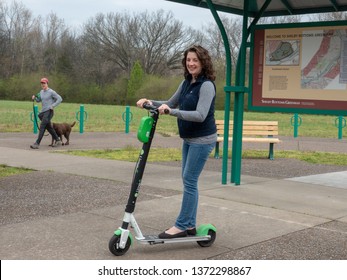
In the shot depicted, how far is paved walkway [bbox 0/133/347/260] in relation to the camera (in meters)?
4.81

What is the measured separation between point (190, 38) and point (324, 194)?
7154cm

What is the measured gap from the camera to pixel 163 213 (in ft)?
20.5

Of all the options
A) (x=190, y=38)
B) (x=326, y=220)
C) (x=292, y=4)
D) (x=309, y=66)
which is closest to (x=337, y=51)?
(x=309, y=66)

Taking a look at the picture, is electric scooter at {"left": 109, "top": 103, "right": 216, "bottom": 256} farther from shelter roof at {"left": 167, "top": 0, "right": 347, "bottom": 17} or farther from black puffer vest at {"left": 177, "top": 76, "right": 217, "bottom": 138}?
shelter roof at {"left": 167, "top": 0, "right": 347, "bottom": 17}

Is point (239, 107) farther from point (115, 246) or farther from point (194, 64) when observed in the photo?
point (115, 246)

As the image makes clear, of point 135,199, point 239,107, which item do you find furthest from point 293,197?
point 135,199

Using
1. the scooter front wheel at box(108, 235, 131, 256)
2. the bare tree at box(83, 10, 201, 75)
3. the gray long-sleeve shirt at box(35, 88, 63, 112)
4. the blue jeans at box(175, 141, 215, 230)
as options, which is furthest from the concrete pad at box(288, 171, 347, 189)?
the bare tree at box(83, 10, 201, 75)

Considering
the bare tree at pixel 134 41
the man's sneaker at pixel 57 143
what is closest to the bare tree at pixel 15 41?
the bare tree at pixel 134 41

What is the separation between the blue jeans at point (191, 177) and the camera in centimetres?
486

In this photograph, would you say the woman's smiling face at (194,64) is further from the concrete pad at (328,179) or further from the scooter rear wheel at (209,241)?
A: the concrete pad at (328,179)

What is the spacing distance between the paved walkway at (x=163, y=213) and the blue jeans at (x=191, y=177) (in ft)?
0.83

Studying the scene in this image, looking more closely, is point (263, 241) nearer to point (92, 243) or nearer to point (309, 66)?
point (92, 243)

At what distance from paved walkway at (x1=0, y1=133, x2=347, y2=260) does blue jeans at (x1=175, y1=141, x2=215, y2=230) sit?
25 centimetres

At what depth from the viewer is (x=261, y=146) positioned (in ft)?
53.0
